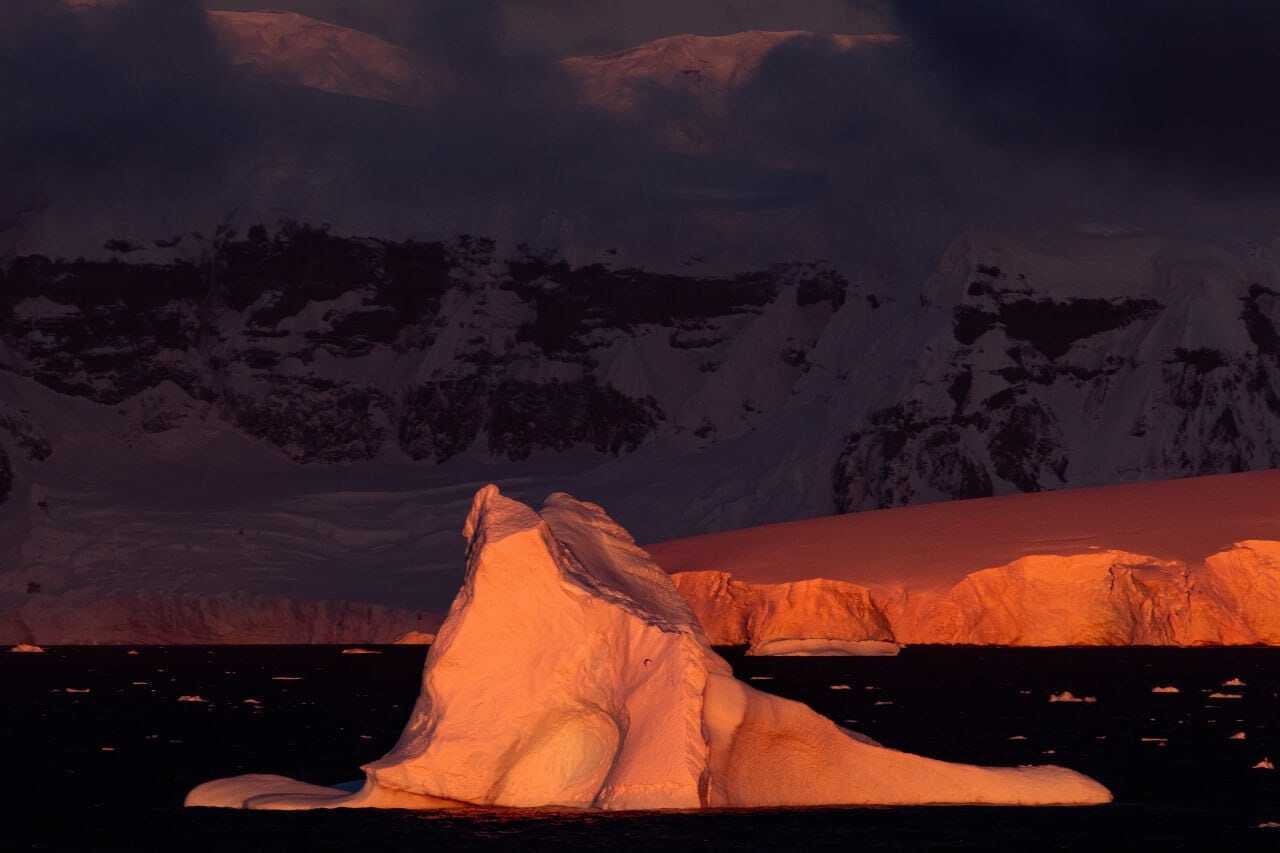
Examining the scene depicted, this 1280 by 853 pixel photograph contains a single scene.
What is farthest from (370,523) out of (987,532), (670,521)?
(987,532)

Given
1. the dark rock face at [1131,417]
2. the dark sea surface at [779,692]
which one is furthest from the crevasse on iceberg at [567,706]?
the dark rock face at [1131,417]

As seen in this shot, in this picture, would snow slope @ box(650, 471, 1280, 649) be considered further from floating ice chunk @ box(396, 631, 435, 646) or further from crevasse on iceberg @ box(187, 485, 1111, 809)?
crevasse on iceberg @ box(187, 485, 1111, 809)

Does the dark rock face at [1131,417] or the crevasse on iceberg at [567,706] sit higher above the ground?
the dark rock face at [1131,417]

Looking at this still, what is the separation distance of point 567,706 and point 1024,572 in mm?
57469

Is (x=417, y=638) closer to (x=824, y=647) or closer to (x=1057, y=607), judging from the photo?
(x=824, y=647)

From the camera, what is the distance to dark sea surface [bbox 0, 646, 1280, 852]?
2989 centimetres

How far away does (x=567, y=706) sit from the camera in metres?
30.1

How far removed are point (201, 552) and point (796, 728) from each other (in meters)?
118

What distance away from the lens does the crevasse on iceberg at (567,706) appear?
96.3 feet

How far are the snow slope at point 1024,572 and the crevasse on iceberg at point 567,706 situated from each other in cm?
5482

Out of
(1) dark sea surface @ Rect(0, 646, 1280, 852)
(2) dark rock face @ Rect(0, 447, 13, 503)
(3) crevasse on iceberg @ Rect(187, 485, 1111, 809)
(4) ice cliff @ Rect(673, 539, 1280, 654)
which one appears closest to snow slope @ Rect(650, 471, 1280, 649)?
(4) ice cliff @ Rect(673, 539, 1280, 654)

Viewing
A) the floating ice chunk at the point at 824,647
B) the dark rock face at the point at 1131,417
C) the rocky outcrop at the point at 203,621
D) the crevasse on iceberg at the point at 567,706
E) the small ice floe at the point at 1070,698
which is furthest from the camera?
the dark rock face at the point at 1131,417

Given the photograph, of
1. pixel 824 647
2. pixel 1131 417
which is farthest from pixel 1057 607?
pixel 1131 417

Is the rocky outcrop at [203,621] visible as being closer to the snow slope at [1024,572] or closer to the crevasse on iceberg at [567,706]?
the snow slope at [1024,572]
